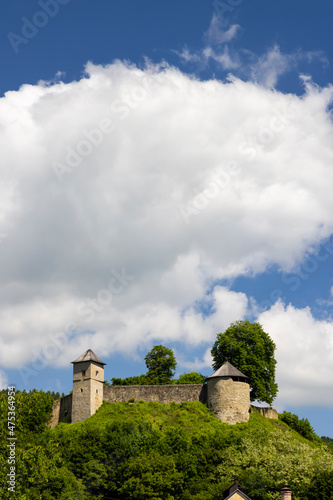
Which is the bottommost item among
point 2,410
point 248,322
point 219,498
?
point 219,498

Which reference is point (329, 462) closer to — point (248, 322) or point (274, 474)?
point (274, 474)

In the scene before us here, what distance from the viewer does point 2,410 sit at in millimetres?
53906

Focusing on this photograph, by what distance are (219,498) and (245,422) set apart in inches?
627

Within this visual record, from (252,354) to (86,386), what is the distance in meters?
17.9

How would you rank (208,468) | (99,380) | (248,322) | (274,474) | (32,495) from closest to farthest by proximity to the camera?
(32,495) < (274,474) < (208,468) < (99,380) < (248,322)

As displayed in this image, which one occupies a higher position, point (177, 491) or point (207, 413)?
point (207, 413)

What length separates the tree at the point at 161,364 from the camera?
3312 inches

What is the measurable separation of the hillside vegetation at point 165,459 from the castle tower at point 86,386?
97.2 inches

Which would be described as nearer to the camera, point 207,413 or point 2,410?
point 2,410

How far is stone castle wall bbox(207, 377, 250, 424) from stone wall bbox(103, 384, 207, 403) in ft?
7.01

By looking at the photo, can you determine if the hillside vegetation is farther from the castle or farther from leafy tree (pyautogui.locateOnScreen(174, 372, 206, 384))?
leafy tree (pyautogui.locateOnScreen(174, 372, 206, 384))

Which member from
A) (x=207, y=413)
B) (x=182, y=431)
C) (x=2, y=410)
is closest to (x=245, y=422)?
(x=207, y=413)

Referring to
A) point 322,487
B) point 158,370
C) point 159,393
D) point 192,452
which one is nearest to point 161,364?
point 158,370

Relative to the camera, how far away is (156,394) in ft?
232
